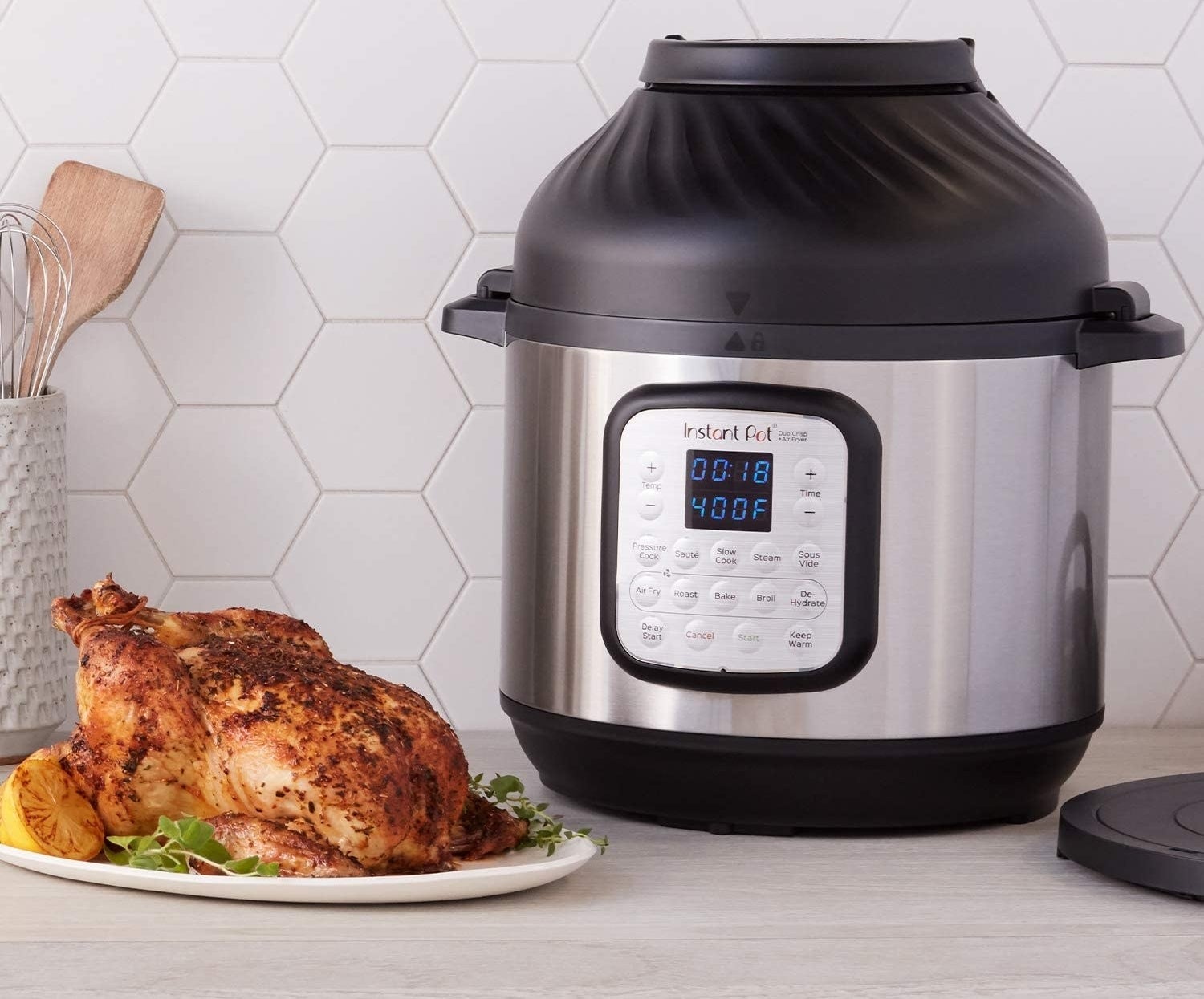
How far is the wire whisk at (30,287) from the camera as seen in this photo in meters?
1.16

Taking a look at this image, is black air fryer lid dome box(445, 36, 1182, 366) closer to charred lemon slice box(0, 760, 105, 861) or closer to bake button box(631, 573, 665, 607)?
bake button box(631, 573, 665, 607)

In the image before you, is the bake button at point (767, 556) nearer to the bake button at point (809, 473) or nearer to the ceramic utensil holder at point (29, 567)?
the bake button at point (809, 473)

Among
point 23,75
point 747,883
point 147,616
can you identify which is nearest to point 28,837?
point 147,616

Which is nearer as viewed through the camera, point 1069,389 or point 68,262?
point 1069,389

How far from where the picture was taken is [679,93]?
972mm

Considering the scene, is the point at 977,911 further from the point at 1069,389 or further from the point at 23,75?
the point at 23,75

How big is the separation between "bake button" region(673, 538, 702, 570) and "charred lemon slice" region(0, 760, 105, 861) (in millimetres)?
344

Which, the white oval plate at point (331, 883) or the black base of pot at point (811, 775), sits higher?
the black base of pot at point (811, 775)

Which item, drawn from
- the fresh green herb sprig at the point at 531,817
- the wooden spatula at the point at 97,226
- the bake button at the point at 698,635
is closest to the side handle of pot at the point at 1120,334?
the bake button at the point at 698,635

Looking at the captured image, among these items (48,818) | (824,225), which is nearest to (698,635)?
(824,225)

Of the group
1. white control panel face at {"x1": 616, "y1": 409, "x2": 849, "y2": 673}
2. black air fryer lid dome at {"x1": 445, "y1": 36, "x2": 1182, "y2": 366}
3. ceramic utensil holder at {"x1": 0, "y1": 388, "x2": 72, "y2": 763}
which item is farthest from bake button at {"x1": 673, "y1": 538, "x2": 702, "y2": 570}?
ceramic utensil holder at {"x1": 0, "y1": 388, "x2": 72, "y2": 763}

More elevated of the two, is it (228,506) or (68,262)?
(68,262)

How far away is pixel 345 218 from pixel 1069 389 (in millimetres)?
561

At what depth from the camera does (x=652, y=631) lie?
3.03 feet
